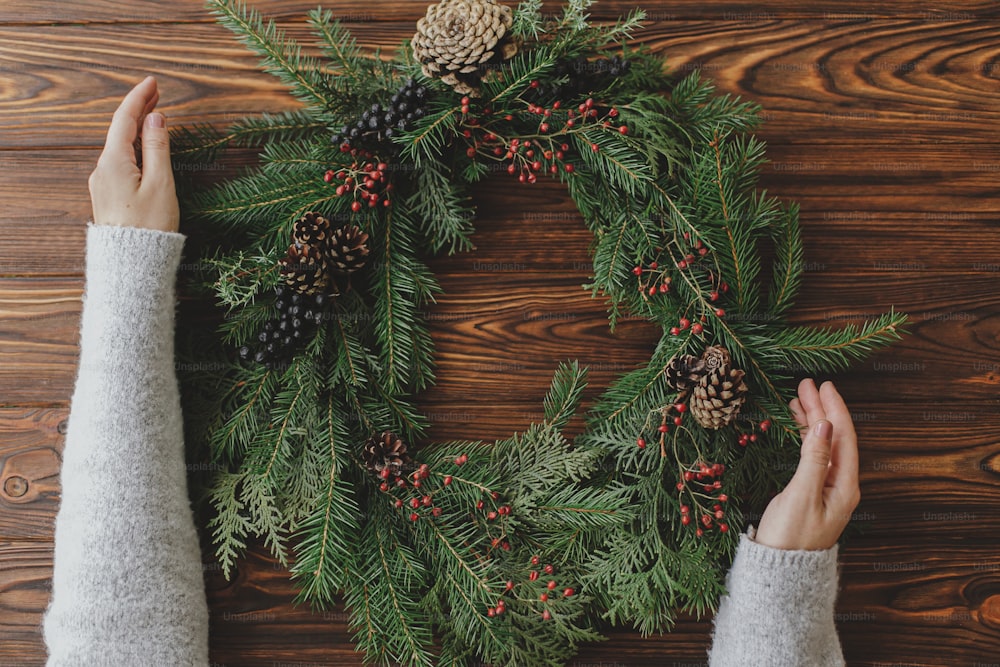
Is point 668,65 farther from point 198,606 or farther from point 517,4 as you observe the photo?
point 198,606

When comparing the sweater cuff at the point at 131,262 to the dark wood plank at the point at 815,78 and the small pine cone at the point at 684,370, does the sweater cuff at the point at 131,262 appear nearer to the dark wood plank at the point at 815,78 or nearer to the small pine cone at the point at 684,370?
the dark wood plank at the point at 815,78

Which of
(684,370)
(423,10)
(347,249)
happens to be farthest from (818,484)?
(423,10)

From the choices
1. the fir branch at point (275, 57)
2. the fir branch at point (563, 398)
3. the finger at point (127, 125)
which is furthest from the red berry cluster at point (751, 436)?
the finger at point (127, 125)

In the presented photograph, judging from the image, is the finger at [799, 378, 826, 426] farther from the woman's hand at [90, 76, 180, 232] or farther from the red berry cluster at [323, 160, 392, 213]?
the woman's hand at [90, 76, 180, 232]

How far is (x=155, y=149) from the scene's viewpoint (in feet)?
3.31

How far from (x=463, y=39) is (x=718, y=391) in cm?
64

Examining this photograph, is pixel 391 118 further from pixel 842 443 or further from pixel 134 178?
pixel 842 443

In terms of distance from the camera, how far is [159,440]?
3.26ft

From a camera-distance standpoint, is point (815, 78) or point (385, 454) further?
point (815, 78)

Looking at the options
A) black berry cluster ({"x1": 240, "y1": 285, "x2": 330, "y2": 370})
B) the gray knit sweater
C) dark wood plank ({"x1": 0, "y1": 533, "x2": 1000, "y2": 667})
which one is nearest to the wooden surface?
dark wood plank ({"x1": 0, "y1": 533, "x2": 1000, "y2": 667})

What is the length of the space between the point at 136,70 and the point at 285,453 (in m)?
0.73

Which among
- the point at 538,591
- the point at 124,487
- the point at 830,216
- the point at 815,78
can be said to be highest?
the point at 815,78

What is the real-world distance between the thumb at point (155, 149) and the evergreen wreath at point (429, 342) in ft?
0.15

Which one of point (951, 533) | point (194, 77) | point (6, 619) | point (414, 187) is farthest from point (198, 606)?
point (951, 533)
